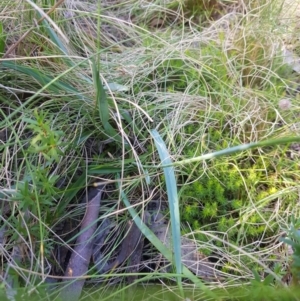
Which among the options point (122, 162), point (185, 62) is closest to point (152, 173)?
point (122, 162)

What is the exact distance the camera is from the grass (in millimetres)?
1206

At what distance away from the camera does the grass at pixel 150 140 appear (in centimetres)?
121

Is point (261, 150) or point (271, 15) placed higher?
point (271, 15)

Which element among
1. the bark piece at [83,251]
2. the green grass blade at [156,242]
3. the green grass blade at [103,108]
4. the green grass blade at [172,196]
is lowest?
the bark piece at [83,251]

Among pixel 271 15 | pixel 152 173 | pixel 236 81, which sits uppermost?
pixel 271 15

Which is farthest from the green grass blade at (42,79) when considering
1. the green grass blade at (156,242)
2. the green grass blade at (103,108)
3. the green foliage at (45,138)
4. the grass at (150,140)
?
the green grass blade at (156,242)

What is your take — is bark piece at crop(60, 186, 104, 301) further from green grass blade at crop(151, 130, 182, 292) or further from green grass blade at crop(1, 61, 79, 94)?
green grass blade at crop(1, 61, 79, 94)

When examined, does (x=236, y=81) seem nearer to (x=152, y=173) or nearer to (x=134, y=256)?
(x=152, y=173)

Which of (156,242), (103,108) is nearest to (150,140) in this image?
(103,108)

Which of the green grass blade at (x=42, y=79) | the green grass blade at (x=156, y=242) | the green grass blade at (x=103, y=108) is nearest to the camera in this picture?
the green grass blade at (x=156, y=242)

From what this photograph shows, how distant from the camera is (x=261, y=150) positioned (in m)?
1.46

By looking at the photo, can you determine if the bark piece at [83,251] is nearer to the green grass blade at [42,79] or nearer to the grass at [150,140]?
the grass at [150,140]

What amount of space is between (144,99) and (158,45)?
0.33m

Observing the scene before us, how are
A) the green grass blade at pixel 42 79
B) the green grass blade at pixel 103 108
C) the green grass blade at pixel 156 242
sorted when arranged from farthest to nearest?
the green grass blade at pixel 42 79 → the green grass blade at pixel 103 108 → the green grass blade at pixel 156 242
